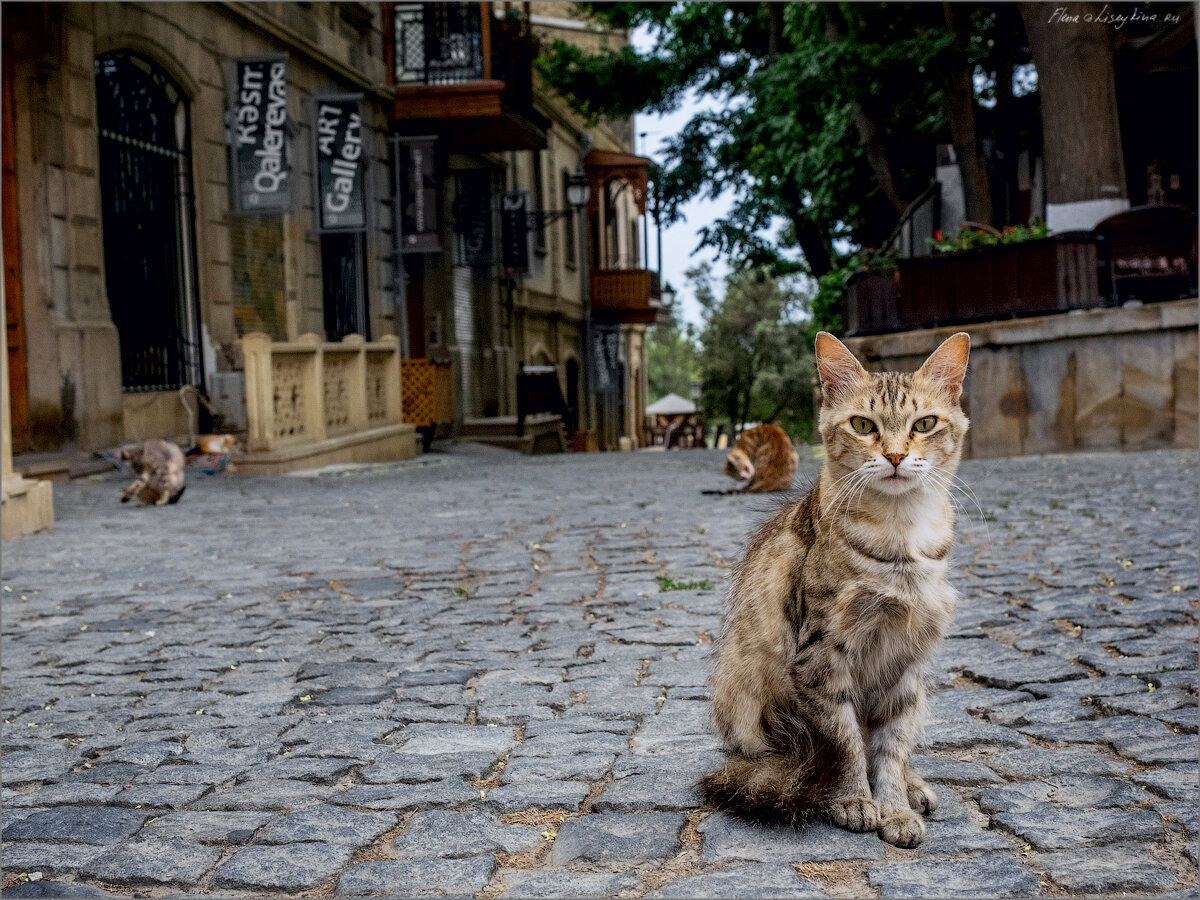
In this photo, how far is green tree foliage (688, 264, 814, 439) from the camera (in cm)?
4312

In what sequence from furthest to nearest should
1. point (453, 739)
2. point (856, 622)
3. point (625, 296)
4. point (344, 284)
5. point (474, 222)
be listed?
1. point (625, 296)
2. point (474, 222)
3. point (344, 284)
4. point (453, 739)
5. point (856, 622)

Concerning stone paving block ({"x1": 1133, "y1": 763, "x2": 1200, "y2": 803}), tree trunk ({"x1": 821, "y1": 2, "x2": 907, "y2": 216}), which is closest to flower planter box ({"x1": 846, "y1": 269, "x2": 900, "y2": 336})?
tree trunk ({"x1": 821, "y1": 2, "x2": 907, "y2": 216})

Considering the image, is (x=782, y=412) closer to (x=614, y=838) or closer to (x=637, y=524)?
(x=637, y=524)

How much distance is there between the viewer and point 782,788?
→ 2768mm

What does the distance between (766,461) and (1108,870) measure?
8.32 metres

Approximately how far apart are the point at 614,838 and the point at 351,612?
3.12m

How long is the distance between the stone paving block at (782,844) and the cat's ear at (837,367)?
1.05 metres

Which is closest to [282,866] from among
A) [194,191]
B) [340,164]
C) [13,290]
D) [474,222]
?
[13,290]

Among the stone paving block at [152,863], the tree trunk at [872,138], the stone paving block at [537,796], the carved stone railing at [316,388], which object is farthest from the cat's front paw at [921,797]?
the tree trunk at [872,138]

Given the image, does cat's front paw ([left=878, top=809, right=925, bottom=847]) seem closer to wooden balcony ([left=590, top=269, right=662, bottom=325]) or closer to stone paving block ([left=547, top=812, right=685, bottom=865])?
stone paving block ([left=547, top=812, right=685, bottom=865])

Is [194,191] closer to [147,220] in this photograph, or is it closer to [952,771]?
[147,220]

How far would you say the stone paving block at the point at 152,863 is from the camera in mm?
2637

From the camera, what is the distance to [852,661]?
277 centimetres

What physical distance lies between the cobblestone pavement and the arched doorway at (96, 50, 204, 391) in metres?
6.45
